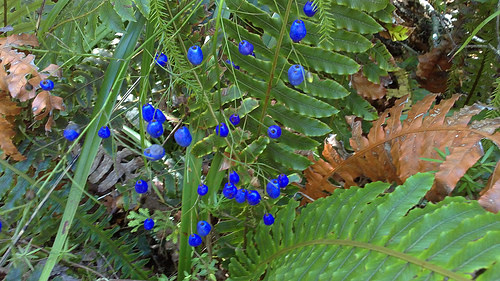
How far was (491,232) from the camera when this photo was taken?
76 cm

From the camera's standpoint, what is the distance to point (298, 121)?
134 cm

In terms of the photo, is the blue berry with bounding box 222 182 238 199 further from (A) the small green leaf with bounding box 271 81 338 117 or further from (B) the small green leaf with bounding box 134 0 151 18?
(B) the small green leaf with bounding box 134 0 151 18

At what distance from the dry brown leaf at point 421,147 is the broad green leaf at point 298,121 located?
141 mm

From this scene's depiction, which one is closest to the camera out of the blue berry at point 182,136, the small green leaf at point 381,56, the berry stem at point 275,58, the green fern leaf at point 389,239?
the green fern leaf at point 389,239

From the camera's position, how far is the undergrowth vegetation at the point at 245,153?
3.15 ft

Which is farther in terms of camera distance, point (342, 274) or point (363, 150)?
point (363, 150)

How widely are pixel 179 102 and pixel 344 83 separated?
2.07 feet

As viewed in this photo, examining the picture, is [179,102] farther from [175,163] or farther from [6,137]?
[6,137]

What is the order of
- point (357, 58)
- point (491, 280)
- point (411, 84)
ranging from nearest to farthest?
point (491, 280), point (357, 58), point (411, 84)

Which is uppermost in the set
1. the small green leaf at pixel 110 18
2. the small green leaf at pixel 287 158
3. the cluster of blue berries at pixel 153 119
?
the small green leaf at pixel 110 18

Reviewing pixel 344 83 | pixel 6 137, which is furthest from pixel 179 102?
pixel 344 83

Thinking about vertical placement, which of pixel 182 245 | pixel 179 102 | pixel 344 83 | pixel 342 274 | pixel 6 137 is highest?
pixel 344 83

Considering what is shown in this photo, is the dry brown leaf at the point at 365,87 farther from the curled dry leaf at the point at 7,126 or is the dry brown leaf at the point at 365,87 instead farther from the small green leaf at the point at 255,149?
the curled dry leaf at the point at 7,126

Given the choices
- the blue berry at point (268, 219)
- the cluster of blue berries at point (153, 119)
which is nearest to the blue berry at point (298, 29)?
the cluster of blue berries at point (153, 119)
